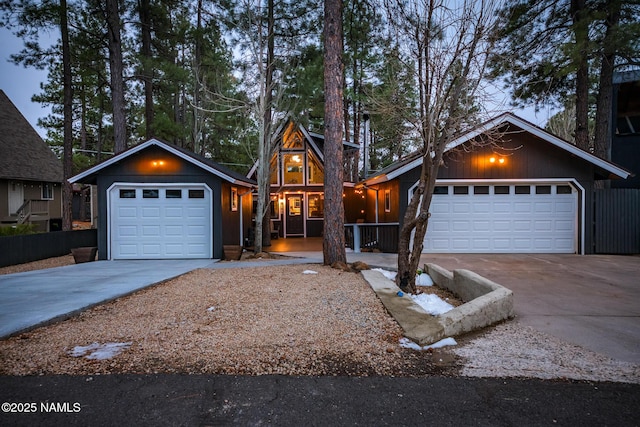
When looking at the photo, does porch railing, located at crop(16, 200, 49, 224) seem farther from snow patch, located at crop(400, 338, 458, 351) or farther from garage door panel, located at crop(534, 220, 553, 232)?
garage door panel, located at crop(534, 220, 553, 232)

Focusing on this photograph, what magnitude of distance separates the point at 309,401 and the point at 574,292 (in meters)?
5.39

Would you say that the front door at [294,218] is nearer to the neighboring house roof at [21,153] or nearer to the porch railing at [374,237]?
the porch railing at [374,237]

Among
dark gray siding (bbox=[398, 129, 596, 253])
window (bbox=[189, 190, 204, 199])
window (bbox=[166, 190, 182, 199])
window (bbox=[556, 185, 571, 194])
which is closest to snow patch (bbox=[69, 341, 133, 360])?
window (bbox=[189, 190, 204, 199])

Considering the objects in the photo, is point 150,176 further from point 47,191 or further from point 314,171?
point 47,191

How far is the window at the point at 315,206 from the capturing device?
16.8m

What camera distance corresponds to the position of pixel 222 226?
10047mm

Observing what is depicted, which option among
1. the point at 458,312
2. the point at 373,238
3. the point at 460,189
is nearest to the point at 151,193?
the point at 373,238

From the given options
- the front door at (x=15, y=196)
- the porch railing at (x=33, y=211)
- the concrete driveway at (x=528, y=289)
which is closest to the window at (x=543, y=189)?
the concrete driveway at (x=528, y=289)

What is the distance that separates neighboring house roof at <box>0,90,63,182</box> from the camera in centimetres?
1679

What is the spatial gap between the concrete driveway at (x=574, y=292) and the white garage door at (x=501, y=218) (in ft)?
2.11

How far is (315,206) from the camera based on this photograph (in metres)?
16.9

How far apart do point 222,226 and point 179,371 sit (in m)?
7.58

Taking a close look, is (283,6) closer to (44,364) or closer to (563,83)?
(563,83)

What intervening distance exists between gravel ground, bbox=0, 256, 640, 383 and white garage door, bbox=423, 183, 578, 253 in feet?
21.6
